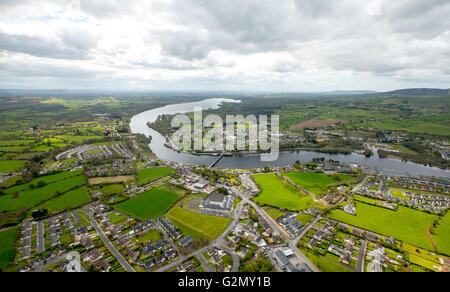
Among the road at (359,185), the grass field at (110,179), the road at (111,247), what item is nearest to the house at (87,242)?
the road at (111,247)

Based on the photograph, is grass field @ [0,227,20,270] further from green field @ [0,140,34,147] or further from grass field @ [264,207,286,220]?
green field @ [0,140,34,147]

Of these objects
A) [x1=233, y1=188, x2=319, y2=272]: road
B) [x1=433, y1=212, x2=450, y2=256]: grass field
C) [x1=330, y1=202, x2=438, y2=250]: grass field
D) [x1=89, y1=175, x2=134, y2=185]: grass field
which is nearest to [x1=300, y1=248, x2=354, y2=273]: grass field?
[x1=233, y1=188, x2=319, y2=272]: road

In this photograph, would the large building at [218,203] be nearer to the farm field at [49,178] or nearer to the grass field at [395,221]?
the grass field at [395,221]

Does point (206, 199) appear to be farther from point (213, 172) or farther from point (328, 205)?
point (328, 205)

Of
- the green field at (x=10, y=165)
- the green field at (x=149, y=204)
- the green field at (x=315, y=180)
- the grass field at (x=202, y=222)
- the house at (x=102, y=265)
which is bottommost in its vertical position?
the house at (x=102, y=265)
